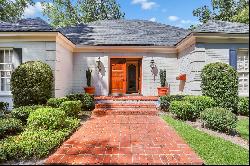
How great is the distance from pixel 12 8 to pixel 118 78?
51.3 ft

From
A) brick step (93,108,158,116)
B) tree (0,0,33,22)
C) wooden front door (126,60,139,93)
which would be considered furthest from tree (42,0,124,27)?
brick step (93,108,158,116)

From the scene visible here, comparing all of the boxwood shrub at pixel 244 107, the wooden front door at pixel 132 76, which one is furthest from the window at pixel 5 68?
the boxwood shrub at pixel 244 107

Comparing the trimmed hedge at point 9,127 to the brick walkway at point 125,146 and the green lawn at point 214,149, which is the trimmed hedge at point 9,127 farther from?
the green lawn at point 214,149

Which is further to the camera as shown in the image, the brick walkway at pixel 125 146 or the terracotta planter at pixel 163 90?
the terracotta planter at pixel 163 90

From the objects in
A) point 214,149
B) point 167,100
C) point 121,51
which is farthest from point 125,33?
point 214,149

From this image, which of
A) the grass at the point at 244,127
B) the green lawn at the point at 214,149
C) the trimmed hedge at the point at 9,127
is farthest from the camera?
the trimmed hedge at the point at 9,127

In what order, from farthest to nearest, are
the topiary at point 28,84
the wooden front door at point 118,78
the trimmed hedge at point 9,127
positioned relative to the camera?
the wooden front door at point 118,78
the topiary at point 28,84
the trimmed hedge at point 9,127

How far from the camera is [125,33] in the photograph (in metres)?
16.5

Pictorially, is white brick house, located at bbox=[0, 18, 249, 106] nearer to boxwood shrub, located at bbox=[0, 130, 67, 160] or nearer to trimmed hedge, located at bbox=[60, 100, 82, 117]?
trimmed hedge, located at bbox=[60, 100, 82, 117]

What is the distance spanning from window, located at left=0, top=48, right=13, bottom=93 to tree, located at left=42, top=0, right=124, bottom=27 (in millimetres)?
20763

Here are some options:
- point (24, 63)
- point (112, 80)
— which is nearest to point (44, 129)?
point (24, 63)

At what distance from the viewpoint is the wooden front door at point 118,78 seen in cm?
1570

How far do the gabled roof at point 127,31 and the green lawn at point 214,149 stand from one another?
615 centimetres

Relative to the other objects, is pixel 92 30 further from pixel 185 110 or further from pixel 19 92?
pixel 185 110
